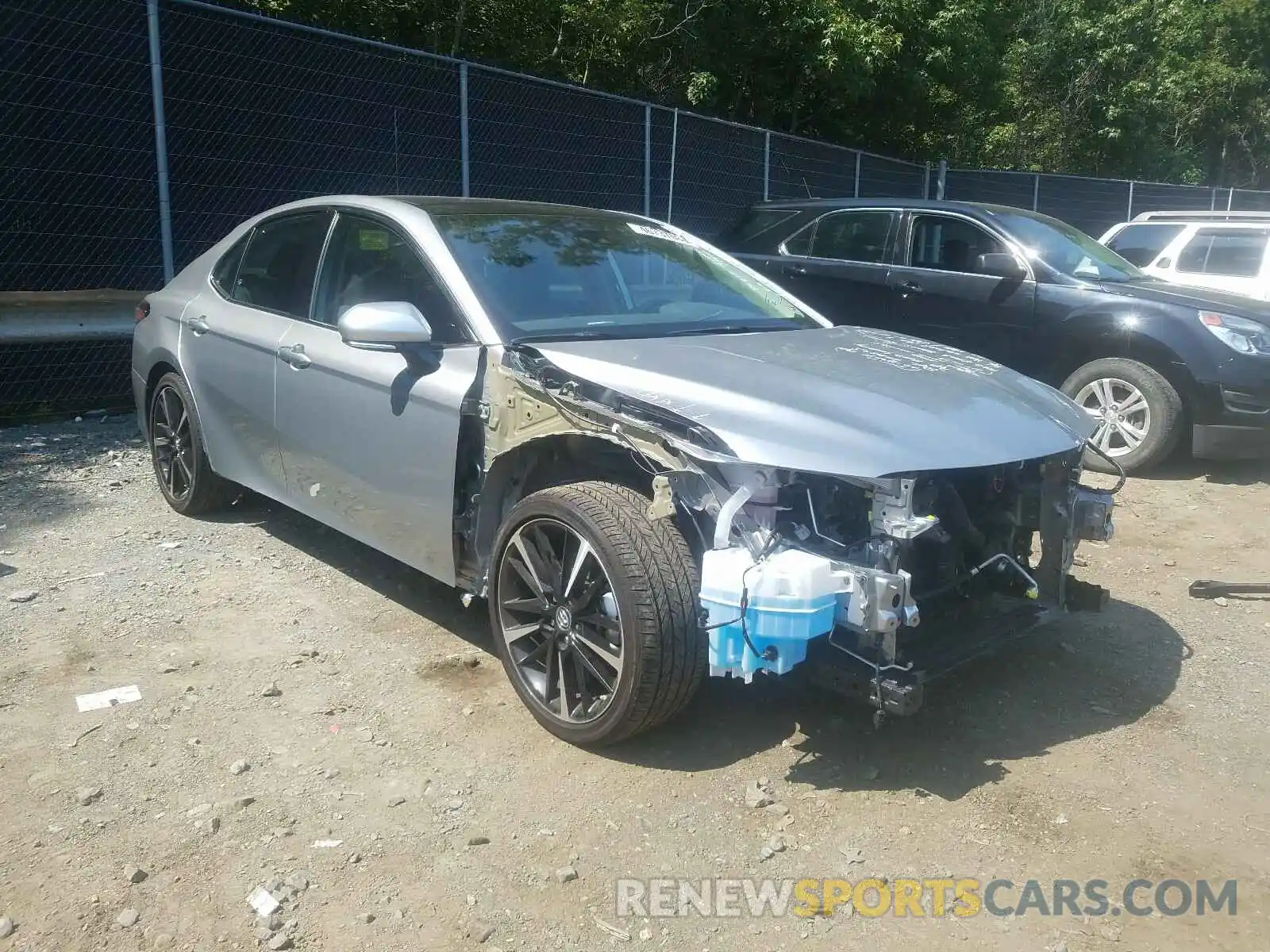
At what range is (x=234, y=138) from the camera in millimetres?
8422

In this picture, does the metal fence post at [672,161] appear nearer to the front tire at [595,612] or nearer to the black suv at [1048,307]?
the black suv at [1048,307]

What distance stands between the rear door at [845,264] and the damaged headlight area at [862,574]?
5.03 m

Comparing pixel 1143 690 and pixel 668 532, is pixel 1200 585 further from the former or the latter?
pixel 668 532

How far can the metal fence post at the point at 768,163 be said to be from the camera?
12961 millimetres

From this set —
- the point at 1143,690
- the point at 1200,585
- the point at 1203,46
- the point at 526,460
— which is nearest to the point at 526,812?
the point at 526,460

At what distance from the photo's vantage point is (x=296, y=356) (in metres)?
4.51

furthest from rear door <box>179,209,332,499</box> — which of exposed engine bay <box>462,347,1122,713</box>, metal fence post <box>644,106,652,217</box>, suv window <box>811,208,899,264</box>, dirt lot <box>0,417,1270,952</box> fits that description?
metal fence post <box>644,106,652,217</box>

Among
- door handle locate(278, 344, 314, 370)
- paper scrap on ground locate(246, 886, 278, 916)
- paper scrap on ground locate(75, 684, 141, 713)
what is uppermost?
door handle locate(278, 344, 314, 370)

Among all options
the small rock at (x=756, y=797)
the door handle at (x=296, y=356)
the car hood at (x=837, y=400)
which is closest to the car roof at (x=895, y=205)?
the car hood at (x=837, y=400)

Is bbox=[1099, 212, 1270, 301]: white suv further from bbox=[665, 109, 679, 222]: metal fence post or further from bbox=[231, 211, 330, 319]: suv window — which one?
bbox=[231, 211, 330, 319]: suv window

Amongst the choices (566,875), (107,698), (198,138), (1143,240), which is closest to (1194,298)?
(1143,240)

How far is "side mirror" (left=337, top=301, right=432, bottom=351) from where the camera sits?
12.3 ft

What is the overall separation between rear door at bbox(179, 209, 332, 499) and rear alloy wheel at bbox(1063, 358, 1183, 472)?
4.81m

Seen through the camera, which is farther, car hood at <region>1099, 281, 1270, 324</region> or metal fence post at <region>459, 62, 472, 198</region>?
metal fence post at <region>459, 62, 472, 198</region>
